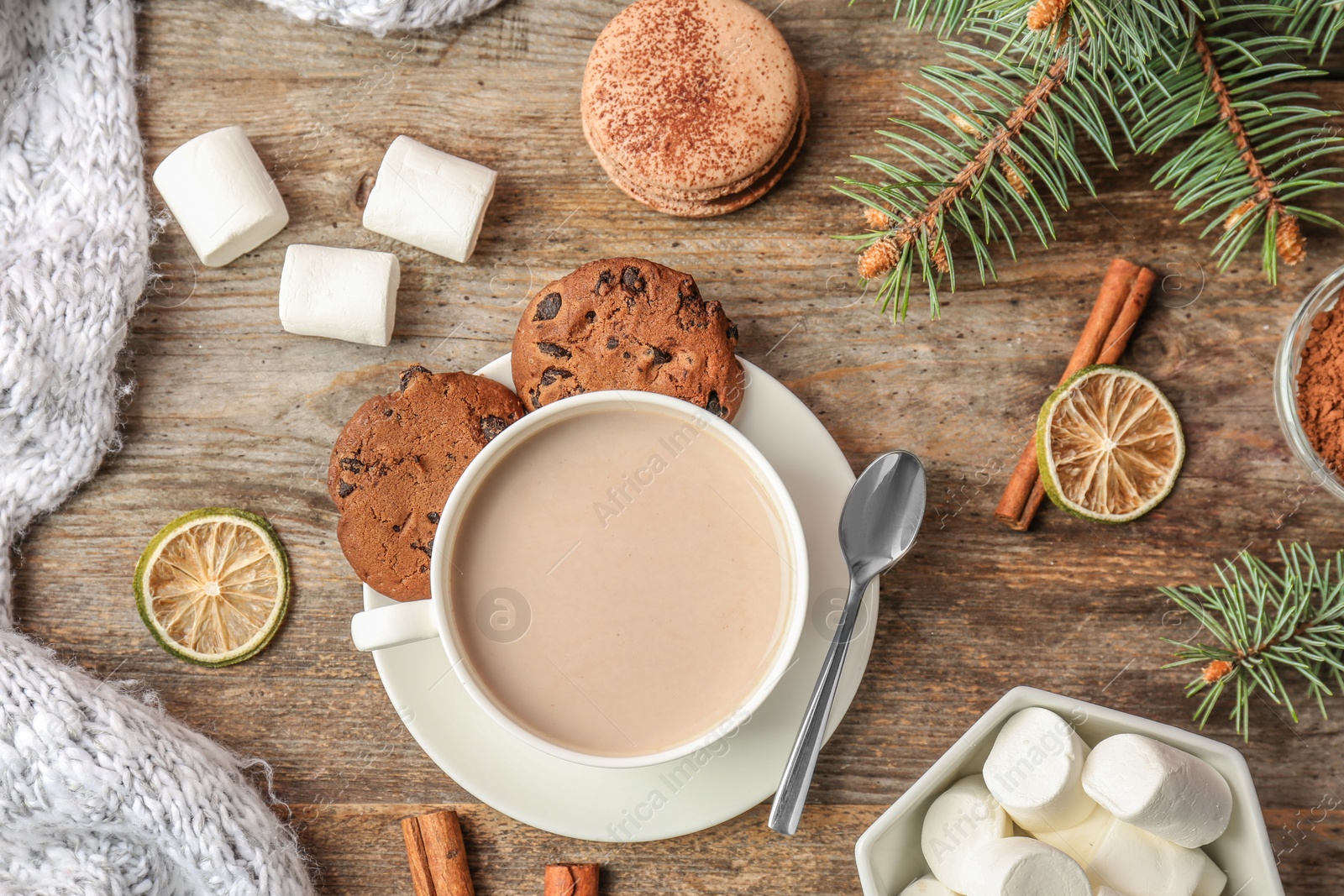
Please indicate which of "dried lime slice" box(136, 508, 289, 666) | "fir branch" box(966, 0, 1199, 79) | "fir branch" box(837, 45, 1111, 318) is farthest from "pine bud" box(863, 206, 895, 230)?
"dried lime slice" box(136, 508, 289, 666)

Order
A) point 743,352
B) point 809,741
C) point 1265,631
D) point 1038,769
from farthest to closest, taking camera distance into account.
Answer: point 743,352, point 1265,631, point 809,741, point 1038,769

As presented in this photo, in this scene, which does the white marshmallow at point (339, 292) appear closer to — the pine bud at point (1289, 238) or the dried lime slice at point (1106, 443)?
the dried lime slice at point (1106, 443)

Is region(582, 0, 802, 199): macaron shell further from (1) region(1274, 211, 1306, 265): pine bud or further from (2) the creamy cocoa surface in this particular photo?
(1) region(1274, 211, 1306, 265): pine bud

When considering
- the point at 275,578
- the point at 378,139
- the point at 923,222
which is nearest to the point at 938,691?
the point at 923,222

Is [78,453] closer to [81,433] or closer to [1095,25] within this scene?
[81,433]

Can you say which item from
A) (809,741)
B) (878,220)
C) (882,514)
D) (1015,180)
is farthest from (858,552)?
(1015,180)
